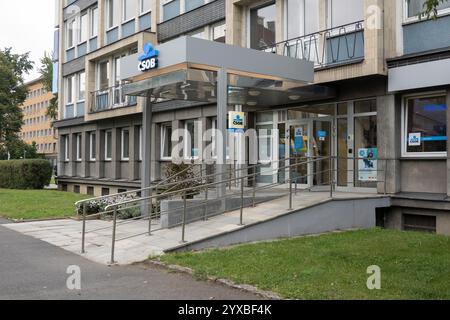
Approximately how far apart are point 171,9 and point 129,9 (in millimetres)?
4045

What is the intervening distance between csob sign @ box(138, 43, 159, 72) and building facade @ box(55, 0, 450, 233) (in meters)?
0.27

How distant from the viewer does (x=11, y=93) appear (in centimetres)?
4550

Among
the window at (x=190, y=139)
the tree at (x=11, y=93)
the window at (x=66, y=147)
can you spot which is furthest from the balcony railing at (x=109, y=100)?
the tree at (x=11, y=93)

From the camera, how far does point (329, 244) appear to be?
30.9ft

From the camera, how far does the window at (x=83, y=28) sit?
2812cm

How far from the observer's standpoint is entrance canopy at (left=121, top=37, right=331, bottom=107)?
10961 mm

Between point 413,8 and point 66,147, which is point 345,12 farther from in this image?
point 66,147

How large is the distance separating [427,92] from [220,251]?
651 centimetres

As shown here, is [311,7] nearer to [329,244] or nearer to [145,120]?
[145,120]

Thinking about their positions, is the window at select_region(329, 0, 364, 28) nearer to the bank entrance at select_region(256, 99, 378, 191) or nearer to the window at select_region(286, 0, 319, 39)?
the window at select_region(286, 0, 319, 39)

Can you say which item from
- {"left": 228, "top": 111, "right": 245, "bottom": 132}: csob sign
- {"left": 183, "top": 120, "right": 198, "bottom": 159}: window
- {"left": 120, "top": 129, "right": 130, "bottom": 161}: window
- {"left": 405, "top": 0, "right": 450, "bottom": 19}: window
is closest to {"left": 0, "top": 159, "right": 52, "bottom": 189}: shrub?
{"left": 120, "top": 129, "right": 130, "bottom": 161}: window

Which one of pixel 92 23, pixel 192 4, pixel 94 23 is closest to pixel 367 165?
pixel 192 4

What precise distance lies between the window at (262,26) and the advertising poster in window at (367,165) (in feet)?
16.0

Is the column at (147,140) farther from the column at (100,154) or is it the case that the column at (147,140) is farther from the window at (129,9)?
the column at (100,154)
